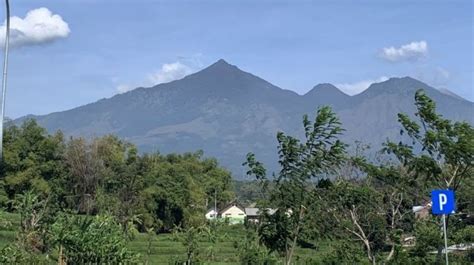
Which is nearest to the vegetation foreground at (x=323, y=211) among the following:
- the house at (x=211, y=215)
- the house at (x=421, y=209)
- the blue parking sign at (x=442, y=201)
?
the house at (x=421, y=209)

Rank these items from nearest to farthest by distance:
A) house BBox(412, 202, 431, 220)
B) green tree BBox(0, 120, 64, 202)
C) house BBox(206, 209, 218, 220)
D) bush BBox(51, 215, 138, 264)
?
bush BBox(51, 215, 138, 264) → house BBox(412, 202, 431, 220) → green tree BBox(0, 120, 64, 202) → house BBox(206, 209, 218, 220)

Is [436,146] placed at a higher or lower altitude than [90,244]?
higher

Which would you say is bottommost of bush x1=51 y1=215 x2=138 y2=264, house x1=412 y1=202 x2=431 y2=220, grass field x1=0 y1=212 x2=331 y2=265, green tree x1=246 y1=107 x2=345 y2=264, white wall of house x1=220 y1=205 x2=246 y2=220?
white wall of house x1=220 y1=205 x2=246 y2=220

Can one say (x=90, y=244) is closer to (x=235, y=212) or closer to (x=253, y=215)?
(x=253, y=215)

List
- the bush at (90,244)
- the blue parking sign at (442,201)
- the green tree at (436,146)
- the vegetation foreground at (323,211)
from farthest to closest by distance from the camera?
the bush at (90,244), the green tree at (436,146), the vegetation foreground at (323,211), the blue parking sign at (442,201)

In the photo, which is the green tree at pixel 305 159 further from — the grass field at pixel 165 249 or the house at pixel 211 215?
the house at pixel 211 215

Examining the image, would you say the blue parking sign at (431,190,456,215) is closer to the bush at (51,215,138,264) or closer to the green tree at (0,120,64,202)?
the bush at (51,215,138,264)

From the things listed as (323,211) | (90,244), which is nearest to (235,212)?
(323,211)

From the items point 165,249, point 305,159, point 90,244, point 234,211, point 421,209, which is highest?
point 305,159

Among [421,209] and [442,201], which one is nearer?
[442,201]

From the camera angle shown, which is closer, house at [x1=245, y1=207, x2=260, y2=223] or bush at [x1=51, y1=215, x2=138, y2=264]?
house at [x1=245, y1=207, x2=260, y2=223]

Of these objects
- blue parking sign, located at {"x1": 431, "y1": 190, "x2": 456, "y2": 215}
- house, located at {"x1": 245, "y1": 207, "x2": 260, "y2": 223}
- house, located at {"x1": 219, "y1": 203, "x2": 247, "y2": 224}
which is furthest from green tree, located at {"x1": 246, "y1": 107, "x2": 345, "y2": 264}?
house, located at {"x1": 219, "y1": 203, "x2": 247, "y2": 224}

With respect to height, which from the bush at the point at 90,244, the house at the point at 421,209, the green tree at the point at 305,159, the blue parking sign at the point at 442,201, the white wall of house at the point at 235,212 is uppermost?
the green tree at the point at 305,159

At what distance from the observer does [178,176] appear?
53125 mm
